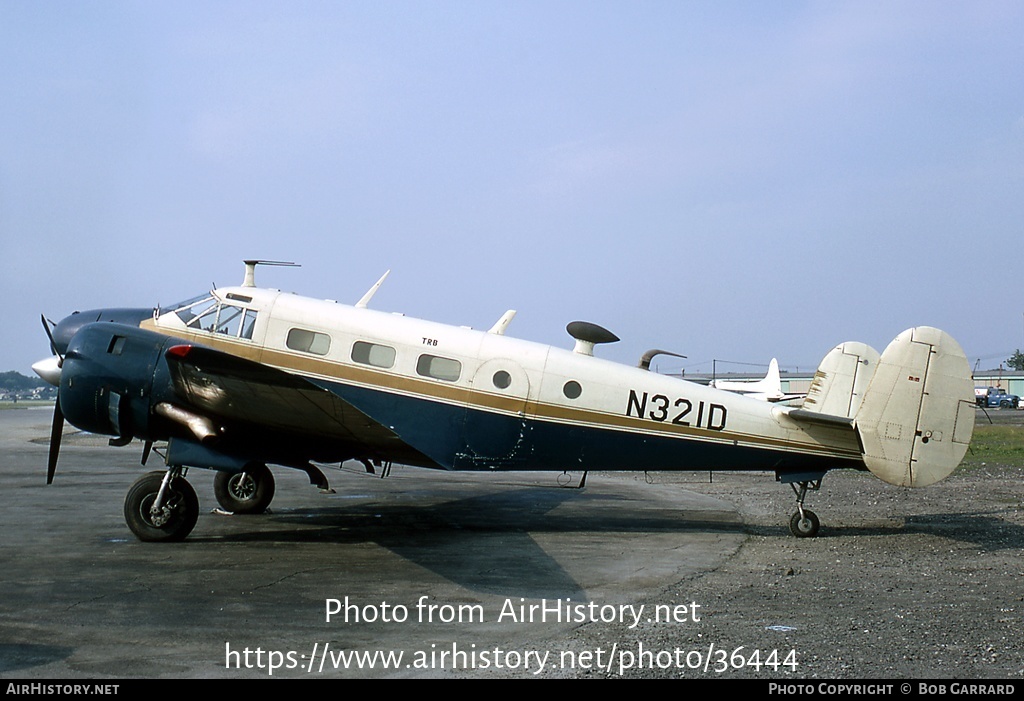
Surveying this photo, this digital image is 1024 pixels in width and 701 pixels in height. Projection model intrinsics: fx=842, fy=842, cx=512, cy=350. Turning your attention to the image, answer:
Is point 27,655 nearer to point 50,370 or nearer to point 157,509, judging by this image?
point 157,509

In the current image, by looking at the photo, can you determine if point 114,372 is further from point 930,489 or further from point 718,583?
point 930,489

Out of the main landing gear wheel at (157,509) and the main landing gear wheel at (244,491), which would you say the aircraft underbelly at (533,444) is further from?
the main landing gear wheel at (244,491)

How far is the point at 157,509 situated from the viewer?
11039mm

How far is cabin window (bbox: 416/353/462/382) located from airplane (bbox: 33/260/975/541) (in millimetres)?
20

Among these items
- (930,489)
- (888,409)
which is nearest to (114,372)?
(888,409)

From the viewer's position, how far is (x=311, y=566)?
32.4 feet

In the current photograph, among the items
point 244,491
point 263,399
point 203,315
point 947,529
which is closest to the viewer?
point 263,399

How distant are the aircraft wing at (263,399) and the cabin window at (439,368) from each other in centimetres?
108

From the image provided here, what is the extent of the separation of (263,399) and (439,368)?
271 cm

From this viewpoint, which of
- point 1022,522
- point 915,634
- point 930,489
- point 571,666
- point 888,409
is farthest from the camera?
point 930,489

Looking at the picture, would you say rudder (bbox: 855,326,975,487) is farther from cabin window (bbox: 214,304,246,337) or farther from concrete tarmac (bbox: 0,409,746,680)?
cabin window (bbox: 214,304,246,337)

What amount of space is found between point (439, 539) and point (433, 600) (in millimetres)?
3569

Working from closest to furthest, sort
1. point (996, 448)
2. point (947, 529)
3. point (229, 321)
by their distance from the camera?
point (229, 321) → point (947, 529) → point (996, 448)

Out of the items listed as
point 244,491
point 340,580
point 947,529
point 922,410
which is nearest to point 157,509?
point 244,491
